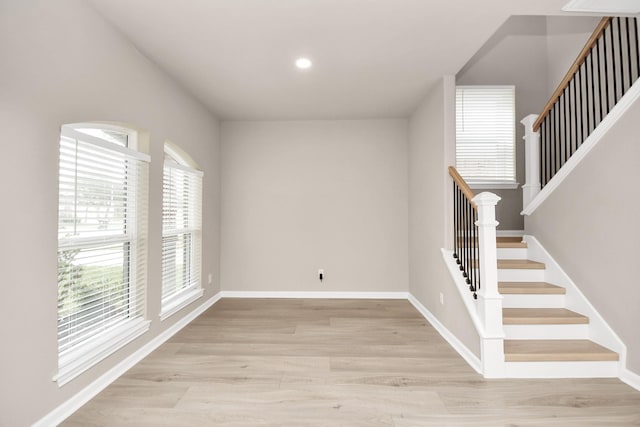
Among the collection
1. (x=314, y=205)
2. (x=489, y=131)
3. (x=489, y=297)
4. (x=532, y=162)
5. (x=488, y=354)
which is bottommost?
(x=488, y=354)

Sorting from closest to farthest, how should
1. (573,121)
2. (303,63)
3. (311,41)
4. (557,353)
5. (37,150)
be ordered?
(37,150)
(557,353)
(311,41)
(303,63)
(573,121)

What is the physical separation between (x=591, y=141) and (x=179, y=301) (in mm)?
4274

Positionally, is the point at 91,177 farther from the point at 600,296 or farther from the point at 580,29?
the point at 580,29

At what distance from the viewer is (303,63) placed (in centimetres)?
319

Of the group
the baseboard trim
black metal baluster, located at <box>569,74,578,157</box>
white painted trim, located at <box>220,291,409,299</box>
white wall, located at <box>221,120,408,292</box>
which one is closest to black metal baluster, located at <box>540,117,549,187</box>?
black metal baluster, located at <box>569,74,578,157</box>

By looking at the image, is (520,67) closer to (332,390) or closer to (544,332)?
(544,332)

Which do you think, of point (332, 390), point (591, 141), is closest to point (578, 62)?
point (591, 141)

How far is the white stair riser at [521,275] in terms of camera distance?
11.0 feet

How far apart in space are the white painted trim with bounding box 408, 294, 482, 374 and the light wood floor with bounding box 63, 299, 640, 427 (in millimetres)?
73

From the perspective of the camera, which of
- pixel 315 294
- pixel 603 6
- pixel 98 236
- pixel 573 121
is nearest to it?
pixel 603 6

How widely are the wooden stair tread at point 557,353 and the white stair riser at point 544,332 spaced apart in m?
0.12

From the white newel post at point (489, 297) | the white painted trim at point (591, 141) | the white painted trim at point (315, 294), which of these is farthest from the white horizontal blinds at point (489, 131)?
the white newel post at point (489, 297)

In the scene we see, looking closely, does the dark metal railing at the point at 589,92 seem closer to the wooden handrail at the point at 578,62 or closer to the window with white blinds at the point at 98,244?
the wooden handrail at the point at 578,62

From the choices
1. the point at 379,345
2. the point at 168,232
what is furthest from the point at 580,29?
the point at 168,232
